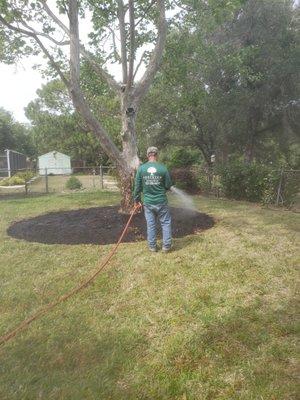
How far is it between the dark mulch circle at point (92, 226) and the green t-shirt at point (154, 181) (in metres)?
1.31

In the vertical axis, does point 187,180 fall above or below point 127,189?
below

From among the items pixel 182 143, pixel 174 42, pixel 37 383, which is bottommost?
pixel 37 383

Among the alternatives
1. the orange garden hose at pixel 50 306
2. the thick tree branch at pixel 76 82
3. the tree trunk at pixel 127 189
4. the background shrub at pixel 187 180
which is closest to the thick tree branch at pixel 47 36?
the thick tree branch at pixel 76 82

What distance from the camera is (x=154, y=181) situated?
660 centimetres

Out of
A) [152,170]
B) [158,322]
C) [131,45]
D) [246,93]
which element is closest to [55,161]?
[246,93]

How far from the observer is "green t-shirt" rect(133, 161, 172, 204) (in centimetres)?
658

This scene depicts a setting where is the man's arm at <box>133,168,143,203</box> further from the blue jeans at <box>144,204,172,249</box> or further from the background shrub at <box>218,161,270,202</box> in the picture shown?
the background shrub at <box>218,161,270,202</box>

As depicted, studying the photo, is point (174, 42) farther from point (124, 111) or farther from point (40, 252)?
point (40, 252)

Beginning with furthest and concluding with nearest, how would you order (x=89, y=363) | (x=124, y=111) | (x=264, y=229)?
1. (x=124, y=111)
2. (x=264, y=229)
3. (x=89, y=363)

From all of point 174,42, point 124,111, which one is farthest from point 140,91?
point 174,42

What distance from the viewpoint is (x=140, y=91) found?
385 inches

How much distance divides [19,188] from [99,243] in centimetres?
1438

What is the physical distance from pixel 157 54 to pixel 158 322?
23.3ft

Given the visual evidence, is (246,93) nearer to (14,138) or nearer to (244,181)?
(244,181)
